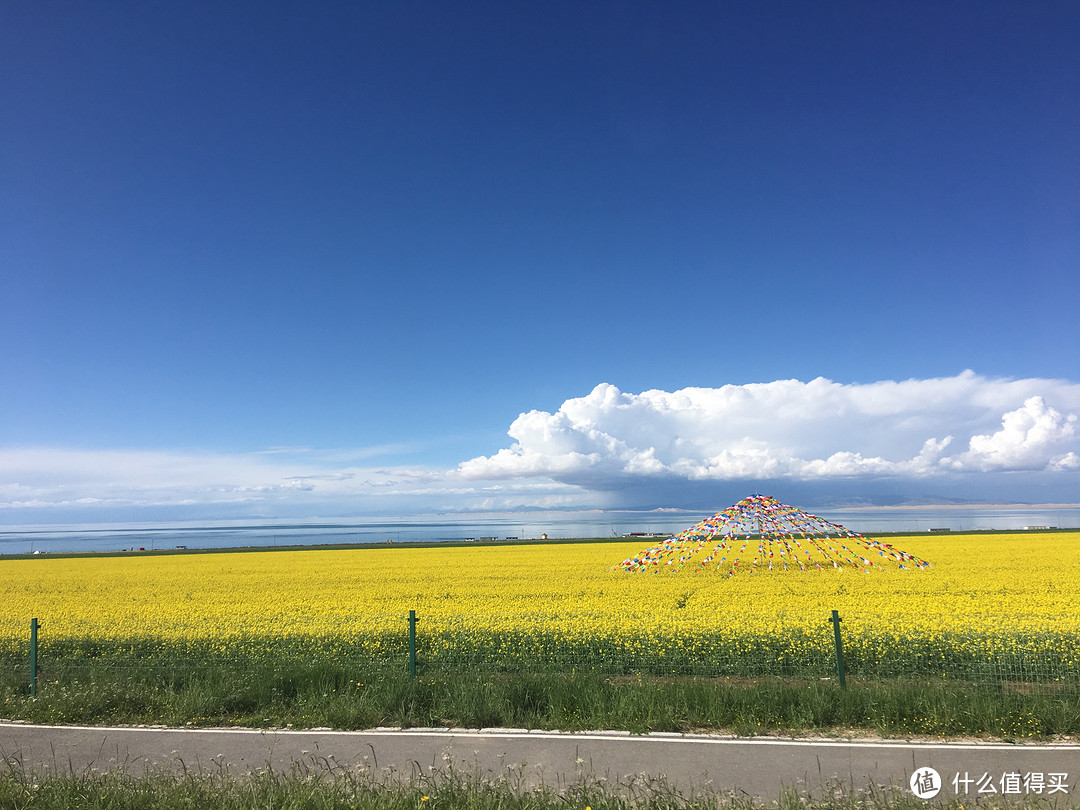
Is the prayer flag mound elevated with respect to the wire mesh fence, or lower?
lower

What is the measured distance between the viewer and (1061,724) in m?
7.79

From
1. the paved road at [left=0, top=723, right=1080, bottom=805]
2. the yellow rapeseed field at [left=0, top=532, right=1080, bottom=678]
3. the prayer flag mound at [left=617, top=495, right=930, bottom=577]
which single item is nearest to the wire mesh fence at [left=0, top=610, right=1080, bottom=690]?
the yellow rapeseed field at [left=0, top=532, right=1080, bottom=678]

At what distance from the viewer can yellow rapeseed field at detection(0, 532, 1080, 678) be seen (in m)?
11.9

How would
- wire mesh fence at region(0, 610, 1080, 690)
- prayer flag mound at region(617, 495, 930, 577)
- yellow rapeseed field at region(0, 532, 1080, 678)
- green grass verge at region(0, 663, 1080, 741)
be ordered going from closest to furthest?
green grass verge at region(0, 663, 1080, 741)
wire mesh fence at region(0, 610, 1080, 690)
yellow rapeseed field at region(0, 532, 1080, 678)
prayer flag mound at region(617, 495, 930, 577)

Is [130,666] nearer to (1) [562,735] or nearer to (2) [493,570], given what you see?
(1) [562,735]

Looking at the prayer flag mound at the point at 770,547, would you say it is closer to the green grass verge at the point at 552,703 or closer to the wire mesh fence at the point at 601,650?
the wire mesh fence at the point at 601,650

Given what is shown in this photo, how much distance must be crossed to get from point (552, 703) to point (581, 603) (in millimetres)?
9599

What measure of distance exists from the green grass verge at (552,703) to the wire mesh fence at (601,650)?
0.55 meters

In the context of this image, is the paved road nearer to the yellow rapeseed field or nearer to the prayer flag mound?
the yellow rapeseed field

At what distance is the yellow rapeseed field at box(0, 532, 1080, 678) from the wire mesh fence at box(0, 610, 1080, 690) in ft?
0.21

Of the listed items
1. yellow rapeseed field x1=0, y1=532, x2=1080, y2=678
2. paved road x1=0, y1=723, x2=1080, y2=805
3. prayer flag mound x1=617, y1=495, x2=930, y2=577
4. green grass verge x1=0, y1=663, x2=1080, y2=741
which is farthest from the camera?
prayer flag mound x1=617, y1=495, x2=930, y2=577

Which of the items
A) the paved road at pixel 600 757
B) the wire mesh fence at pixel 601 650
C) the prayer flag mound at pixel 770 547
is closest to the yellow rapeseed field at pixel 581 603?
the wire mesh fence at pixel 601 650

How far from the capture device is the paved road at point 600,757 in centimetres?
650

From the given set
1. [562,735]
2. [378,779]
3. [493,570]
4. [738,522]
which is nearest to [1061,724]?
[562,735]
